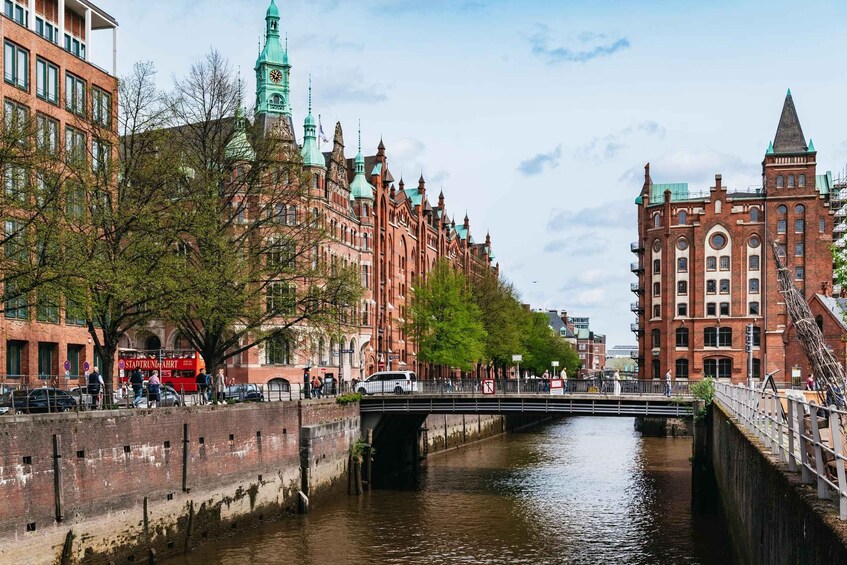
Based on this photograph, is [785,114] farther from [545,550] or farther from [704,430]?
[545,550]

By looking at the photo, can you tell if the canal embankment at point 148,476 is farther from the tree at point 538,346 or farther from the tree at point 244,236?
the tree at point 538,346

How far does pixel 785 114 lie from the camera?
108 meters

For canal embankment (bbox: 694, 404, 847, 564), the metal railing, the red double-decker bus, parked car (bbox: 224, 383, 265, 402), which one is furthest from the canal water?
the red double-decker bus

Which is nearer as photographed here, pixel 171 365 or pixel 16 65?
pixel 16 65

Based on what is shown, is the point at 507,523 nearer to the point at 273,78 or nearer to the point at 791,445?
the point at 791,445

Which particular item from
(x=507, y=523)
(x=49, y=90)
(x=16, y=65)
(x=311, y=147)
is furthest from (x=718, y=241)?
(x=16, y=65)

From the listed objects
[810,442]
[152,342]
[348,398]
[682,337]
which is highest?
[152,342]

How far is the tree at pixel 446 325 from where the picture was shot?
84.6 m

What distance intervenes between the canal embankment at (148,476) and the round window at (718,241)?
69877 millimetres

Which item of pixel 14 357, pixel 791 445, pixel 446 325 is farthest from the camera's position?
pixel 446 325

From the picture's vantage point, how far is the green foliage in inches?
1978

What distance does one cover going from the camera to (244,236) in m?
44.2

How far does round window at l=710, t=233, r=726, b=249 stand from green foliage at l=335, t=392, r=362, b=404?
6375 centimetres

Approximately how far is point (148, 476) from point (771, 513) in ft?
69.5
